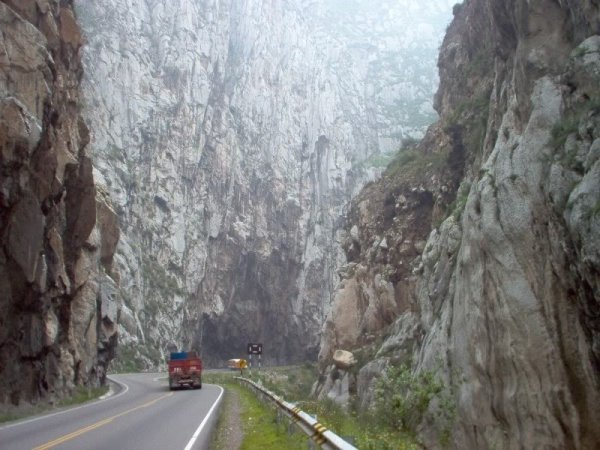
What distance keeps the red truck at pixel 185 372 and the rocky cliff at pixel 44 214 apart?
13.8ft

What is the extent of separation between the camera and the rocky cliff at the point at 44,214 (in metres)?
20.0

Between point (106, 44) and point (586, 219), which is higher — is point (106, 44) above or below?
above

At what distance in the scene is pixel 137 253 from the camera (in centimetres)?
6850

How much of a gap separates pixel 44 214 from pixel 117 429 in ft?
39.0

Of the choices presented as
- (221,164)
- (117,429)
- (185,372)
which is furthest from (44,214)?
(221,164)

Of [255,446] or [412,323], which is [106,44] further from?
[255,446]

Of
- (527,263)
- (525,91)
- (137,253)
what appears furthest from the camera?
(137,253)

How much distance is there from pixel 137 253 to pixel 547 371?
60920 millimetres

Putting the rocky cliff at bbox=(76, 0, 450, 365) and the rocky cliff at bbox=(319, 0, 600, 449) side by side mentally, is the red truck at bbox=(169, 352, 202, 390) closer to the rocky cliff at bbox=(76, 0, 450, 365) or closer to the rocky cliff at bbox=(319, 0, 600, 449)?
the rocky cliff at bbox=(319, 0, 600, 449)

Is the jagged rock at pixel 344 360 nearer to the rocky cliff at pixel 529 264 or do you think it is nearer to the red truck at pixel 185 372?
the red truck at pixel 185 372

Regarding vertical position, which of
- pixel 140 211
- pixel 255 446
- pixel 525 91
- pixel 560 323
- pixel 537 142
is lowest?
pixel 255 446

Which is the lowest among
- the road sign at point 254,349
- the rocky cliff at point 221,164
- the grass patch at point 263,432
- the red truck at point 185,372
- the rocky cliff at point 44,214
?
the grass patch at point 263,432

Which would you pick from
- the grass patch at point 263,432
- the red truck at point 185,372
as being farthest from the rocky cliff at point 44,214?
the grass patch at point 263,432

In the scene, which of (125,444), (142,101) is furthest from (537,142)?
(142,101)
